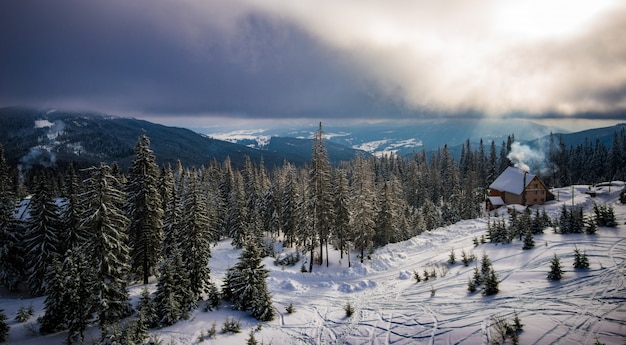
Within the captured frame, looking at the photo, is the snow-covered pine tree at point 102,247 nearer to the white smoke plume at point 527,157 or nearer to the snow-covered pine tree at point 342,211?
the snow-covered pine tree at point 342,211

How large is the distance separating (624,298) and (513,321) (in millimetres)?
4967

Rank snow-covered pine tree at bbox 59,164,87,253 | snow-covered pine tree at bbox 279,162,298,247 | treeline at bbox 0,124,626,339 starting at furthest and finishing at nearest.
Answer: snow-covered pine tree at bbox 279,162,298,247 → snow-covered pine tree at bbox 59,164,87,253 → treeline at bbox 0,124,626,339

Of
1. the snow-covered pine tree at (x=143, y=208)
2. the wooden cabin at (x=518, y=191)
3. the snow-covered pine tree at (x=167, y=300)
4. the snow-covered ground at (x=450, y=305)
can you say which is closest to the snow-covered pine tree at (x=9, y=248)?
the snow-covered ground at (x=450, y=305)

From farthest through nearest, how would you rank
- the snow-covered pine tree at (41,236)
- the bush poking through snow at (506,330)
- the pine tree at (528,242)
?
1. the snow-covered pine tree at (41,236)
2. the pine tree at (528,242)
3. the bush poking through snow at (506,330)

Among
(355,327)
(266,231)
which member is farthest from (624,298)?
(266,231)

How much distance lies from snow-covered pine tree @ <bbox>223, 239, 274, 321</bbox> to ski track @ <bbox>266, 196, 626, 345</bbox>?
6.98 feet

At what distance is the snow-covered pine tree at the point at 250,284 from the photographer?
64.0 ft

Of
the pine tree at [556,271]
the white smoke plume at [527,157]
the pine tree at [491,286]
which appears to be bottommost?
the pine tree at [491,286]

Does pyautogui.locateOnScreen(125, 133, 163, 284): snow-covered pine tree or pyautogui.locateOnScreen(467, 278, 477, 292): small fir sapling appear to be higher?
pyautogui.locateOnScreen(125, 133, 163, 284): snow-covered pine tree

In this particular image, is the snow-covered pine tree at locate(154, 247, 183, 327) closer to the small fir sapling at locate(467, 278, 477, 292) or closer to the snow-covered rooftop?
the small fir sapling at locate(467, 278, 477, 292)

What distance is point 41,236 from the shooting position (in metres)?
26.9

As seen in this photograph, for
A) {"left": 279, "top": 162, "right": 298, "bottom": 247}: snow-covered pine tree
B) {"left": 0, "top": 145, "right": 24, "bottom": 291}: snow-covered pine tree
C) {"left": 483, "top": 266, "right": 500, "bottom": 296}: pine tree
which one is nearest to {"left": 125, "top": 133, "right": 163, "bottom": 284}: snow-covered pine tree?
{"left": 0, "top": 145, "right": 24, "bottom": 291}: snow-covered pine tree

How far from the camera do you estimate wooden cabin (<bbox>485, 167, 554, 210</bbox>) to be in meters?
55.9

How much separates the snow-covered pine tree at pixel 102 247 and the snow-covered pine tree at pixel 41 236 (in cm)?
1116
